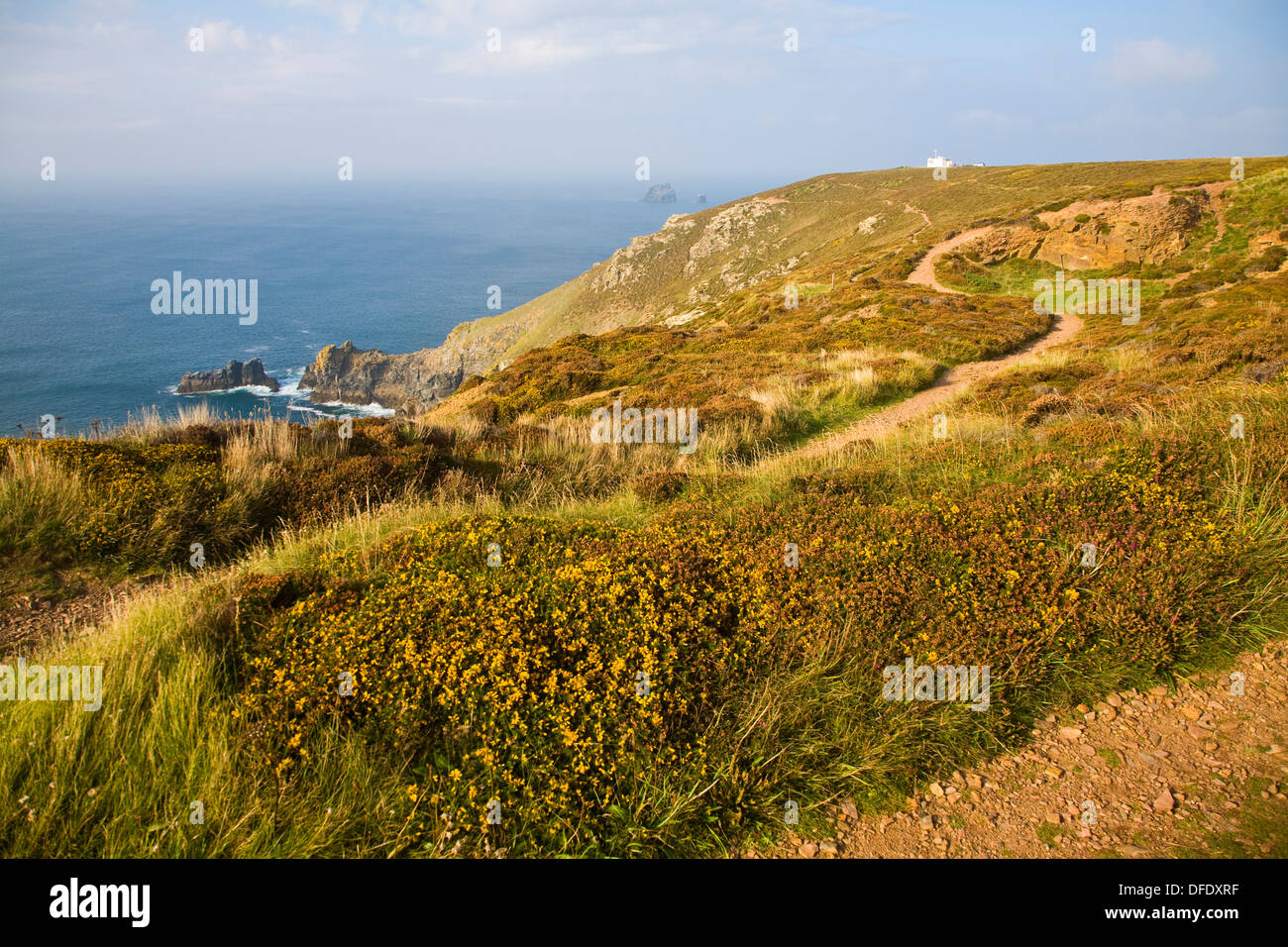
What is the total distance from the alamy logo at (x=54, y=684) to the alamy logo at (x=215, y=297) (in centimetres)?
14605

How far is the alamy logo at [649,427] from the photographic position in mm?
11297

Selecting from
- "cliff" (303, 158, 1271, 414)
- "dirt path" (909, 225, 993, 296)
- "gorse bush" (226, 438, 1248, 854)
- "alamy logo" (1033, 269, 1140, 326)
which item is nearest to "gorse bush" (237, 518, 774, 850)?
"gorse bush" (226, 438, 1248, 854)

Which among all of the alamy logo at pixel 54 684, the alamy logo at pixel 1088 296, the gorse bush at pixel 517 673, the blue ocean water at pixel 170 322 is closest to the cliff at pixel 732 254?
the alamy logo at pixel 1088 296

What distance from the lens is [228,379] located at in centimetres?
8100

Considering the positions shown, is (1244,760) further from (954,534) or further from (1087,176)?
(1087,176)

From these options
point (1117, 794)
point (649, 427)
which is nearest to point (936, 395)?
point (649, 427)

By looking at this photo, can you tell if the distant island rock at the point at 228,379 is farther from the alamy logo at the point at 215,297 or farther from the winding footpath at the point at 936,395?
the winding footpath at the point at 936,395

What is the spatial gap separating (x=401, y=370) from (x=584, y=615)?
93343mm

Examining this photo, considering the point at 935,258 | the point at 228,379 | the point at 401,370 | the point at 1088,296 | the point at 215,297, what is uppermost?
the point at 215,297

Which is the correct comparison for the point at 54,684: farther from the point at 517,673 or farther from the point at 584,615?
the point at 584,615

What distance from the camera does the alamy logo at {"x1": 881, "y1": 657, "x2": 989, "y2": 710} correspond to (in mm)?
4180
